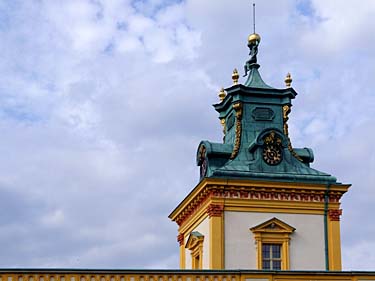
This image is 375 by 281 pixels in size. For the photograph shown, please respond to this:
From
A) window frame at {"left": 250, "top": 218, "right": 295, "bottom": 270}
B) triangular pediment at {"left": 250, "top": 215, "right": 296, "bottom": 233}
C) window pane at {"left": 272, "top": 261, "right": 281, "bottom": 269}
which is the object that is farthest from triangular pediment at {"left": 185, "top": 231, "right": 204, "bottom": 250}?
window pane at {"left": 272, "top": 261, "right": 281, "bottom": 269}

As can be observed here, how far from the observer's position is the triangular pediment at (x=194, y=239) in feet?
128

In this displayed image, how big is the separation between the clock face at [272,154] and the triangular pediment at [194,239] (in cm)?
444

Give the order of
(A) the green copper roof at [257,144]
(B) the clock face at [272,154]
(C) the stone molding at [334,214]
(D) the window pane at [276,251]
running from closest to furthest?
(D) the window pane at [276,251] < (C) the stone molding at [334,214] < (A) the green copper roof at [257,144] < (B) the clock face at [272,154]

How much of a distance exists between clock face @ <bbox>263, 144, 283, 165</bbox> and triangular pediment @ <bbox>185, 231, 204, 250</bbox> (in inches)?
175

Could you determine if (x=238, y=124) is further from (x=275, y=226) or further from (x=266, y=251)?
(x=266, y=251)

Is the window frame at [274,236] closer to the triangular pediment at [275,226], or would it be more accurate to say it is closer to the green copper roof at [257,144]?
the triangular pediment at [275,226]

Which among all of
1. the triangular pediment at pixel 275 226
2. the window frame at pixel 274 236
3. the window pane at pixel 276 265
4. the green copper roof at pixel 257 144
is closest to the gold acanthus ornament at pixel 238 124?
the green copper roof at pixel 257 144

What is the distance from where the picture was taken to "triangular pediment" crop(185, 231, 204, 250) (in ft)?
128

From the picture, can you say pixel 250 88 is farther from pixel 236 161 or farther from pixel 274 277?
pixel 274 277

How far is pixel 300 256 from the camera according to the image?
1487 inches

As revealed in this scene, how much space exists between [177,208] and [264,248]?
6.68 metres

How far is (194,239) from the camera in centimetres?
3950

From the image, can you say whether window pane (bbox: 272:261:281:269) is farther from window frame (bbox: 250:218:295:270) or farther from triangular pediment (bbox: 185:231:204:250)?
triangular pediment (bbox: 185:231:204:250)

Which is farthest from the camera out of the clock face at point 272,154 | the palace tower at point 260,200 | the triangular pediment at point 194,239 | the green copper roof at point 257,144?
the clock face at point 272,154
